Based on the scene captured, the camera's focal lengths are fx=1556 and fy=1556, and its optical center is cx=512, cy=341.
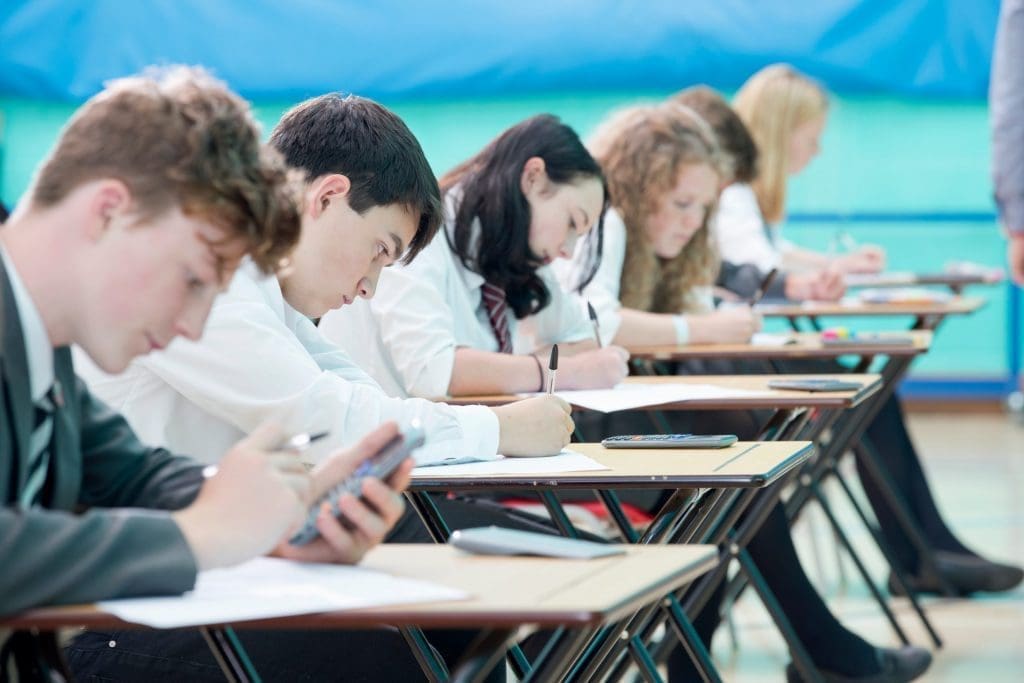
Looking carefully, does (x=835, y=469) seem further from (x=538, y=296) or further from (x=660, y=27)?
(x=660, y=27)

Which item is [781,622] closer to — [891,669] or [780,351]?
[891,669]

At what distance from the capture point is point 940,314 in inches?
156

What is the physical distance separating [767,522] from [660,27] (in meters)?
4.35

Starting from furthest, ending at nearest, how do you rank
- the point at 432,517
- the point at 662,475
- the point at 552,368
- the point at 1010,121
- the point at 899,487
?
the point at 899,487 < the point at 1010,121 < the point at 552,368 < the point at 432,517 < the point at 662,475

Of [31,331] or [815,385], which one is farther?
[815,385]

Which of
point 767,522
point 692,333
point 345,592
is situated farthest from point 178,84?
point 692,333

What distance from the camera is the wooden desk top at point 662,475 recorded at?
5.20ft

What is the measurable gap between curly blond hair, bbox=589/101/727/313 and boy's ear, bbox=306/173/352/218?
5.26 feet

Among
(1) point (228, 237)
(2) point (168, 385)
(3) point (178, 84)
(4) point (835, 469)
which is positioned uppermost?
(3) point (178, 84)

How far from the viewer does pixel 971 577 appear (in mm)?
3992

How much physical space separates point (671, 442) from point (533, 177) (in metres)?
0.92

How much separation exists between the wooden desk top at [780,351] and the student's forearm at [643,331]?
2 centimetres

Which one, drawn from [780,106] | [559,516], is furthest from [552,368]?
[780,106]

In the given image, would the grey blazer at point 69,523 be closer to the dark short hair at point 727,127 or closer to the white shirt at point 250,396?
the white shirt at point 250,396
